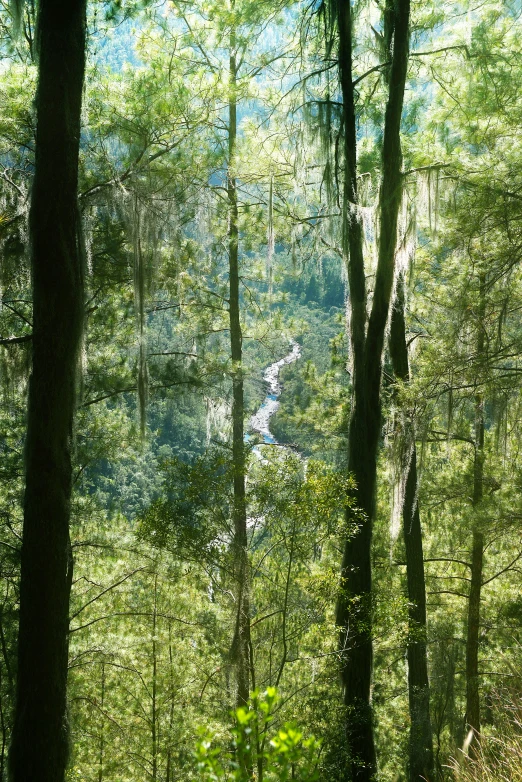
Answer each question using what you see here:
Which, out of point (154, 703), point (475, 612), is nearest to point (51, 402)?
point (154, 703)

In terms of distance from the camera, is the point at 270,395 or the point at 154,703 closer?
the point at 154,703

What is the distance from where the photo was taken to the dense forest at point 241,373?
12.9 feet

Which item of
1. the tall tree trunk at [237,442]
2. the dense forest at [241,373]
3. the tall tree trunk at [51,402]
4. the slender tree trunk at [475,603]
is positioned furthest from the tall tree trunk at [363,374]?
the tall tree trunk at [51,402]

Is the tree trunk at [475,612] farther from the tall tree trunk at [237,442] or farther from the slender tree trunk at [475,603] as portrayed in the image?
the tall tree trunk at [237,442]

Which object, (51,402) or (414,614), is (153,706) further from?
(51,402)

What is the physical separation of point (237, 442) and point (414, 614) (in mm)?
2783

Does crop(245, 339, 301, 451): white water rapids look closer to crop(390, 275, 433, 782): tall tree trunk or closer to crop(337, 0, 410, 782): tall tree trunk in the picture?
crop(390, 275, 433, 782): tall tree trunk

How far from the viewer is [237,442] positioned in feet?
27.1

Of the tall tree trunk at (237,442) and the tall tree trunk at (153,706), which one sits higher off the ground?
the tall tree trunk at (237,442)

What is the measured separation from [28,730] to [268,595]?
12.0 feet

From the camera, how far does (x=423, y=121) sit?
945 centimetres

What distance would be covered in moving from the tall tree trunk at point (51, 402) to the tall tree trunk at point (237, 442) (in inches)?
53.9

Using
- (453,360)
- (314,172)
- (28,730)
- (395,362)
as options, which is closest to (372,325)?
(453,360)

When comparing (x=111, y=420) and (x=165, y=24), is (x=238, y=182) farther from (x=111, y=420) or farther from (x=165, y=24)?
(x=111, y=420)
